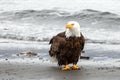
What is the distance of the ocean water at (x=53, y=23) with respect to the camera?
Result: 45.8 feet

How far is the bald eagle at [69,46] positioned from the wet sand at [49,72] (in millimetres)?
245

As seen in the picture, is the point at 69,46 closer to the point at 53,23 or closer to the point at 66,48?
the point at 66,48

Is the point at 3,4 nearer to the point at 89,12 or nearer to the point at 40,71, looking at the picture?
the point at 89,12

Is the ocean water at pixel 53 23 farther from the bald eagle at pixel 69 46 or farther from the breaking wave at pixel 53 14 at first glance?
the bald eagle at pixel 69 46

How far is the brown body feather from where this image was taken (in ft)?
34.1

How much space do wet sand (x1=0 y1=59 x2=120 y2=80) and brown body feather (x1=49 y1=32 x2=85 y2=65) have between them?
0.27m

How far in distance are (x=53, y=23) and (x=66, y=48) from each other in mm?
9015

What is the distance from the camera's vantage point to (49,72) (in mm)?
10016

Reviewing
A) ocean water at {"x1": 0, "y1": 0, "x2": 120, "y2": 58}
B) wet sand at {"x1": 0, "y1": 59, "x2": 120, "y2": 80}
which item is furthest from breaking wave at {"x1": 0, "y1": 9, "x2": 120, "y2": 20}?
wet sand at {"x1": 0, "y1": 59, "x2": 120, "y2": 80}

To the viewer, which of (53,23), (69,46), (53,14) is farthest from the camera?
(53,14)

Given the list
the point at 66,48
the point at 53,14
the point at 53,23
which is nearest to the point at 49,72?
the point at 66,48

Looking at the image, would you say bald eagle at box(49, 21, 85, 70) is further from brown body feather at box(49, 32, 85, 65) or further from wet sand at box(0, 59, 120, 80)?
wet sand at box(0, 59, 120, 80)

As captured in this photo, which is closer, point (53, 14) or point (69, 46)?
point (69, 46)

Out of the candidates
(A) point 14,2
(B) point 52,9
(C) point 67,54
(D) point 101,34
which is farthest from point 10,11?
(C) point 67,54
